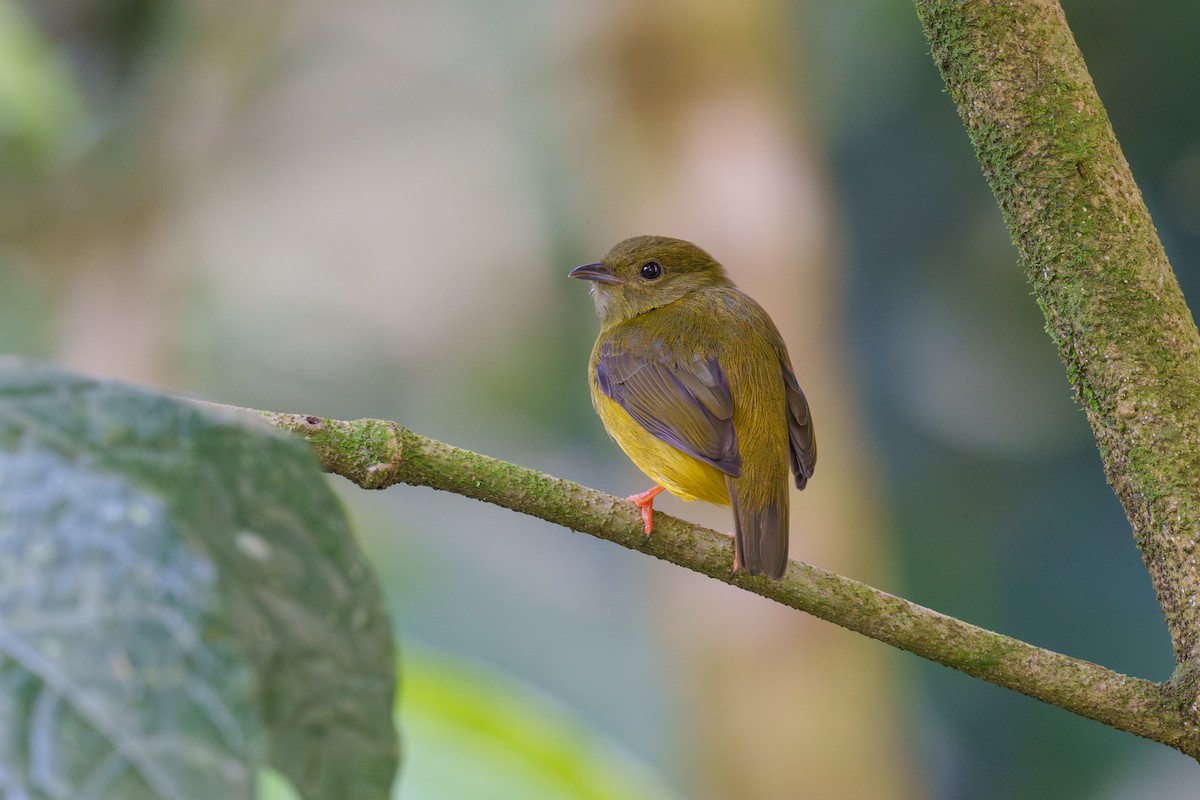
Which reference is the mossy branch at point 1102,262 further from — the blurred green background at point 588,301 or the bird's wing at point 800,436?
the blurred green background at point 588,301

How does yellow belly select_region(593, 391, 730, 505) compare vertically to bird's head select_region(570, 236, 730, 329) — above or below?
below

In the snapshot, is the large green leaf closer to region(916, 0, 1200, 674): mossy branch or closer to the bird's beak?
region(916, 0, 1200, 674): mossy branch

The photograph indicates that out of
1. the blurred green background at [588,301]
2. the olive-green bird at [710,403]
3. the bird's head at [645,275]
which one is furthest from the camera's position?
the blurred green background at [588,301]

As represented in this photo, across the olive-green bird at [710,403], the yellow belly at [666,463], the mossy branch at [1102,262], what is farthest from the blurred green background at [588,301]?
the mossy branch at [1102,262]

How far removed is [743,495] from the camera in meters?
2.73

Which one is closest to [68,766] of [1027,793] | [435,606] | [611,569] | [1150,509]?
[1150,509]

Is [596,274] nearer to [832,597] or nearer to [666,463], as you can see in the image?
[666,463]

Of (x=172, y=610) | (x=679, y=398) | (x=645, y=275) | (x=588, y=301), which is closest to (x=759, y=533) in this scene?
(x=679, y=398)

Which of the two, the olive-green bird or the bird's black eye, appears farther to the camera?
the bird's black eye

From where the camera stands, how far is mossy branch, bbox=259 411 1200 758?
4.90 feet

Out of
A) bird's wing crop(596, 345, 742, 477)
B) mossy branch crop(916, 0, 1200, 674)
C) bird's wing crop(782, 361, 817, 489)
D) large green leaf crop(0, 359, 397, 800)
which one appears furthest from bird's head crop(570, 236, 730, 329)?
large green leaf crop(0, 359, 397, 800)

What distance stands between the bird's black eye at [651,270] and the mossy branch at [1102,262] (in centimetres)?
233

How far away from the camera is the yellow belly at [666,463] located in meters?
2.98

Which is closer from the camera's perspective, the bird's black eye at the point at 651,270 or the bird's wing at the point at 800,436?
the bird's wing at the point at 800,436
